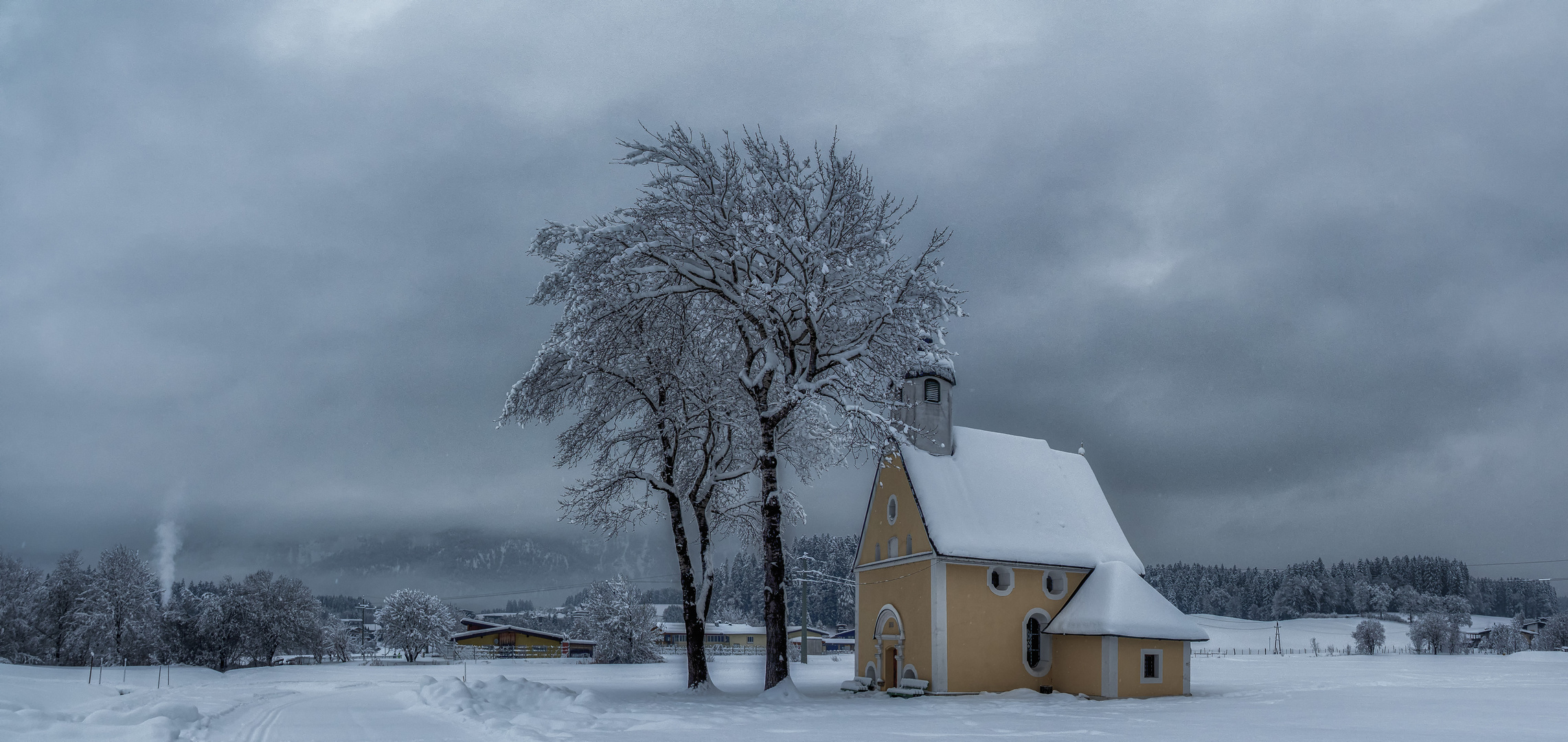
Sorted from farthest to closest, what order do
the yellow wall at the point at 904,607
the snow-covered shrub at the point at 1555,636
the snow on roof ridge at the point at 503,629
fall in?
1. the snow-covered shrub at the point at 1555,636
2. the snow on roof ridge at the point at 503,629
3. the yellow wall at the point at 904,607

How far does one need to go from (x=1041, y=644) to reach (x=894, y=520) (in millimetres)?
5903

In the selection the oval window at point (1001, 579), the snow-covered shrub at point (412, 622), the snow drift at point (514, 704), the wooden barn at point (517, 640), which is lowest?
the wooden barn at point (517, 640)

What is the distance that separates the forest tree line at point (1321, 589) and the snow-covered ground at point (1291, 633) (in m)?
4.36

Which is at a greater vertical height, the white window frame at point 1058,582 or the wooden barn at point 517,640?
the white window frame at point 1058,582

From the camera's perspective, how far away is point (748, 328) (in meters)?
23.6

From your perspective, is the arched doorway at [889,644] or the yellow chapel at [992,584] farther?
the arched doorway at [889,644]

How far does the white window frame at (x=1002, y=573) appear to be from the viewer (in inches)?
1104

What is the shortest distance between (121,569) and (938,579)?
52.5 meters

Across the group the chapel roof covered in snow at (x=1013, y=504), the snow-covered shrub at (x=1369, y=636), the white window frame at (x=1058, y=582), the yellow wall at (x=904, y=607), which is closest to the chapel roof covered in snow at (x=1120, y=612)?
the white window frame at (x=1058, y=582)

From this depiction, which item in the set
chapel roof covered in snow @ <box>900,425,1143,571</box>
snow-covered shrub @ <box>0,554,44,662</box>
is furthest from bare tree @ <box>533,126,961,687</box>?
snow-covered shrub @ <box>0,554,44,662</box>

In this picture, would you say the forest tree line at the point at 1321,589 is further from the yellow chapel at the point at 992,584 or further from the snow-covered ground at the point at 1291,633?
the yellow chapel at the point at 992,584

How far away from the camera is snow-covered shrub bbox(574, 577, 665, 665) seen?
66.6 m

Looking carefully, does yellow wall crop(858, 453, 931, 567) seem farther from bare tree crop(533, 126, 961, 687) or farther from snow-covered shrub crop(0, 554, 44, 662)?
snow-covered shrub crop(0, 554, 44, 662)

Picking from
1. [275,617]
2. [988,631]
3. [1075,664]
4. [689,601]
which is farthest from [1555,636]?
[275,617]
